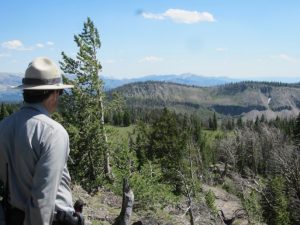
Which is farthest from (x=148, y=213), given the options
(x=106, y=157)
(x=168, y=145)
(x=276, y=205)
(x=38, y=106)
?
(x=168, y=145)

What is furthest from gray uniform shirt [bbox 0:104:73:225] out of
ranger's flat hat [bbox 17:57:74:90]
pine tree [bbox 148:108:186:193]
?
pine tree [bbox 148:108:186:193]

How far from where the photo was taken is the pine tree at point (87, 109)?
1221 inches

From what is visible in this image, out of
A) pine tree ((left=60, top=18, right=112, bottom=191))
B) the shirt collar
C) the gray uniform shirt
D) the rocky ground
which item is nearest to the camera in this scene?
the gray uniform shirt

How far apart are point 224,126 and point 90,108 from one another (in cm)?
15366

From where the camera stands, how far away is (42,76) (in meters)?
4.46

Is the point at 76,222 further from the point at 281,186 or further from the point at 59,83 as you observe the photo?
the point at 281,186

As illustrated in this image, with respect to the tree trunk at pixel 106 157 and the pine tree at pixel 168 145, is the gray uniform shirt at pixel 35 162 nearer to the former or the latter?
the tree trunk at pixel 106 157

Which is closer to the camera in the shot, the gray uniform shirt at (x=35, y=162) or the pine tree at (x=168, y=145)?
the gray uniform shirt at (x=35, y=162)

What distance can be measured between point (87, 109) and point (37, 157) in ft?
88.5

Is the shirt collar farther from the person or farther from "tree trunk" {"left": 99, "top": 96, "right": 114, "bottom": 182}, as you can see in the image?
"tree trunk" {"left": 99, "top": 96, "right": 114, "bottom": 182}

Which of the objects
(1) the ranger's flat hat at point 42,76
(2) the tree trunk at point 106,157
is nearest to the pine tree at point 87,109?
(2) the tree trunk at point 106,157

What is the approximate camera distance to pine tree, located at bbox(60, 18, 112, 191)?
102 feet

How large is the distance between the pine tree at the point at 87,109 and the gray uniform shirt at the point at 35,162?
26.3m

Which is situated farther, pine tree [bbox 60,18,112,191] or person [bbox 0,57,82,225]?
pine tree [bbox 60,18,112,191]
